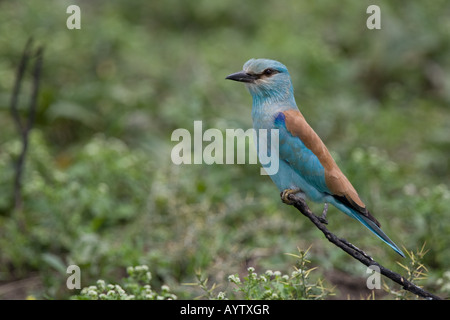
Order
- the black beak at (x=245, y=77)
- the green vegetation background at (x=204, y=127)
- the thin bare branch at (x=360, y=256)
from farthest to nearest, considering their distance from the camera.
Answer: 1. the green vegetation background at (x=204, y=127)
2. the black beak at (x=245, y=77)
3. the thin bare branch at (x=360, y=256)

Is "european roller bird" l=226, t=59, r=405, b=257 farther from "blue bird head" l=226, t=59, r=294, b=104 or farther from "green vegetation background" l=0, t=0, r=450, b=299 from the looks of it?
"green vegetation background" l=0, t=0, r=450, b=299

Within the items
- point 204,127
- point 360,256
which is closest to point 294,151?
point 360,256

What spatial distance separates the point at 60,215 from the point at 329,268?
6.61 ft

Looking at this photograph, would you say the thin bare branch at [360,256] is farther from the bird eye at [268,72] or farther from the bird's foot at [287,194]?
the bird eye at [268,72]

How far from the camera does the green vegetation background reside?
14.1 feet

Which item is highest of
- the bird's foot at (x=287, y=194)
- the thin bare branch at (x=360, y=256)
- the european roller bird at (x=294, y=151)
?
the european roller bird at (x=294, y=151)

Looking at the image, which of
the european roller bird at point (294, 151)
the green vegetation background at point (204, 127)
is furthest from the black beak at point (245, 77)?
the green vegetation background at point (204, 127)

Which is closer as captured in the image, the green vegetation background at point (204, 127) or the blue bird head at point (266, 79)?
the blue bird head at point (266, 79)

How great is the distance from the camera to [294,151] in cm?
300

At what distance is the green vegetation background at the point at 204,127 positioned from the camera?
4301 mm

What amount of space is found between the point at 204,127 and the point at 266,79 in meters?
2.62

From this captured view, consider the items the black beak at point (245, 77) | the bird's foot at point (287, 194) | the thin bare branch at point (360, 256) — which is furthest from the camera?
the black beak at point (245, 77)

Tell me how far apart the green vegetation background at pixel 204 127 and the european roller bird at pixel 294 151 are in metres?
0.95
